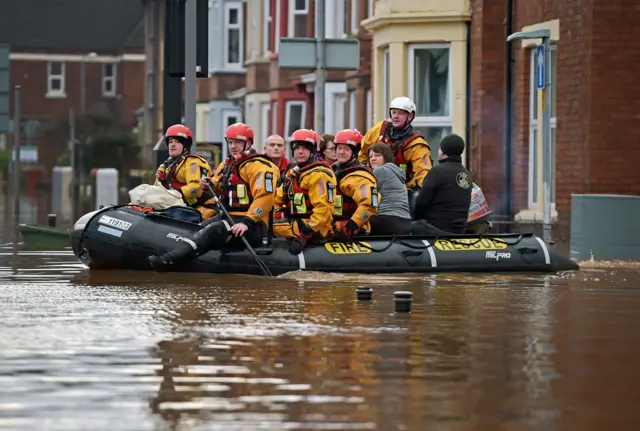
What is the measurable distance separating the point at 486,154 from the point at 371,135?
32.6 feet

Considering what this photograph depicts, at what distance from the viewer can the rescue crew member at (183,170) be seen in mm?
20750

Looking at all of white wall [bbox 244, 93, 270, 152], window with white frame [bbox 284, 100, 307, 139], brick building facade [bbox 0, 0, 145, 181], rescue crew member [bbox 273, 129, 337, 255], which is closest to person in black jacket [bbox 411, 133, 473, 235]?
rescue crew member [bbox 273, 129, 337, 255]

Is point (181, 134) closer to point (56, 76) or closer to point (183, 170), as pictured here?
point (183, 170)

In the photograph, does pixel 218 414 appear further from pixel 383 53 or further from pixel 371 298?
pixel 383 53

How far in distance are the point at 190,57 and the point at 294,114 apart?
31.3 meters

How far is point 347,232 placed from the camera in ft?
65.6

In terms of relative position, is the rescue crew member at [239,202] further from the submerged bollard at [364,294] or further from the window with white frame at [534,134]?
the window with white frame at [534,134]

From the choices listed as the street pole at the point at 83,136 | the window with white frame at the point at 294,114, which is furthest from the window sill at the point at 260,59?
the street pole at the point at 83,136

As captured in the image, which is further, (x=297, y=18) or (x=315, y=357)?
(x=297, y=18)

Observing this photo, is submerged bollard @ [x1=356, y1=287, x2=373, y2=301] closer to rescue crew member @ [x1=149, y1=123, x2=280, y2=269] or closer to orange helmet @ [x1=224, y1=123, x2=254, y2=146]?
rescue crew member @ [x1=149, y1=123, x2=280, y2=269]

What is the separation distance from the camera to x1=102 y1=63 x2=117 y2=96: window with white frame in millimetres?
102750

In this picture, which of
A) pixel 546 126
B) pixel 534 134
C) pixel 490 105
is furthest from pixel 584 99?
pixel 490 105

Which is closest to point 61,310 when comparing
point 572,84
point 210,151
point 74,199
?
point 572,84

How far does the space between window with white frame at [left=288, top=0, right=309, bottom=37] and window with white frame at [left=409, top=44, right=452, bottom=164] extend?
55.2 ft
